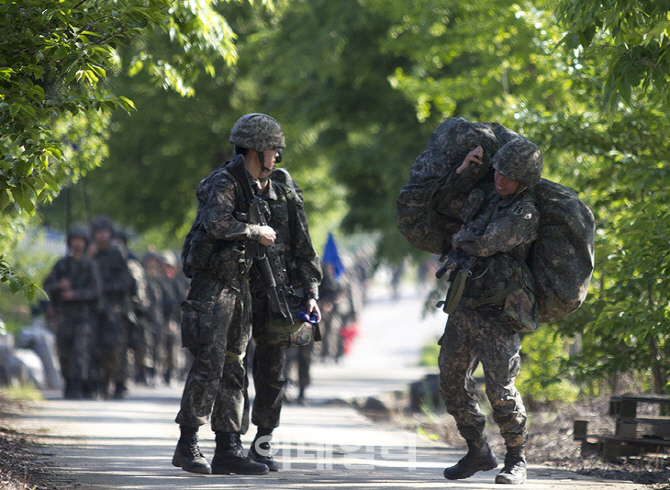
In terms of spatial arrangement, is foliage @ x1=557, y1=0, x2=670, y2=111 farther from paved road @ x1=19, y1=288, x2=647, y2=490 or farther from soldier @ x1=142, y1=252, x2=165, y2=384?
soldier @ x1=142, y1=252, x2=165, y2=384

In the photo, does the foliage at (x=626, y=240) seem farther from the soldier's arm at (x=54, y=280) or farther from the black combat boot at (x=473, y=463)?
the soldier's arm at (x=54, y=280)

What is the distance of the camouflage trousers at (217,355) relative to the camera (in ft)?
19.9

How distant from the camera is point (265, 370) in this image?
6539mm

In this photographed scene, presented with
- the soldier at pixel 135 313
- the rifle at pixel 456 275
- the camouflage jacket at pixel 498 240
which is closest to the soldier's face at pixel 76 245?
the soldier at pixel 135 313

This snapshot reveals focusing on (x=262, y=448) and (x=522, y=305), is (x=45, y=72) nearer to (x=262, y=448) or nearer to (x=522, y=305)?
(x=262, y=448)

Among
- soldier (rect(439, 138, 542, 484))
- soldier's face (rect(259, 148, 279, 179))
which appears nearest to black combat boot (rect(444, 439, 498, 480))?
soldier (rect(439, 138, 542, 484))

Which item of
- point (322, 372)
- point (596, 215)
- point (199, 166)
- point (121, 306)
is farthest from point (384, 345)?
point (596, 215)

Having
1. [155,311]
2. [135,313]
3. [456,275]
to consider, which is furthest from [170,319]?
[456,275]

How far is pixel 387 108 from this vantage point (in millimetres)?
15383

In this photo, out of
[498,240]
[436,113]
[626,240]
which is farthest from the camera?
[436,113]

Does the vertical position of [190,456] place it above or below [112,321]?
below

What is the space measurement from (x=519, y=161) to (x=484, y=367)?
1.21 metres

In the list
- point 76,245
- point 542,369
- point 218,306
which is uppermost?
point 76,245

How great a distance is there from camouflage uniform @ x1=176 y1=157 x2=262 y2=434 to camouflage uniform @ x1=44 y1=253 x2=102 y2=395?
682 cm
